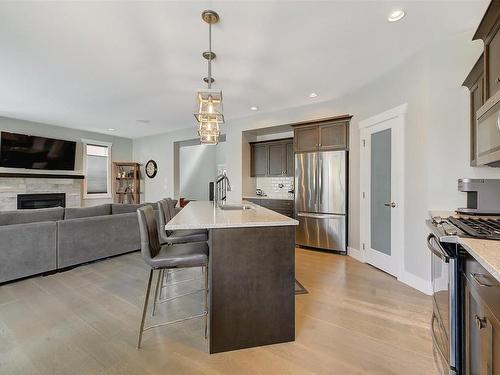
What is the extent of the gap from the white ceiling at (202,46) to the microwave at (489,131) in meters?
1.13

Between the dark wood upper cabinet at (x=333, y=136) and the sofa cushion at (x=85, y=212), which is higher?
the dark wood upper cabinet at (x=333, y=136)

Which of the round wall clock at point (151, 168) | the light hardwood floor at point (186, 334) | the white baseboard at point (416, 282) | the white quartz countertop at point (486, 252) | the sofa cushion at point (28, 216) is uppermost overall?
the round wall clock at point (151, 168)

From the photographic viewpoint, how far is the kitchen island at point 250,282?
5.52 ft

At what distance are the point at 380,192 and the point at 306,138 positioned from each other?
1.62m

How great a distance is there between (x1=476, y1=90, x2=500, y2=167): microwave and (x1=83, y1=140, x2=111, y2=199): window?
8035mm

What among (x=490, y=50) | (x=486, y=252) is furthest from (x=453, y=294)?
(x=490, y=50)

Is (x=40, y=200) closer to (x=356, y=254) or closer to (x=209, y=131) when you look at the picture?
(x=209, y=131)

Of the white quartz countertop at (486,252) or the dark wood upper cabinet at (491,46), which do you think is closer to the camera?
the white quartz countertop at (486,252)

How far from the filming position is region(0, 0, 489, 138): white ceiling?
210 centimetres

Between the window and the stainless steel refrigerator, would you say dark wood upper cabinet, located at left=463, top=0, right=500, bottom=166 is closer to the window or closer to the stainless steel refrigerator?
the stainless steel refrigerator

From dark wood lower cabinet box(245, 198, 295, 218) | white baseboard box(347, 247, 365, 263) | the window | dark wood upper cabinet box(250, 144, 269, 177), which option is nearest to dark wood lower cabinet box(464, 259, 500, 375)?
white baseboard box(347, 247, 365, 263)

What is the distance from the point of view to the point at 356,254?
12.8 feet

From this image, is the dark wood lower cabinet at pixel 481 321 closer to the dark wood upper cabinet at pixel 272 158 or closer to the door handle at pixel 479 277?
the door handle at pixel 479 277

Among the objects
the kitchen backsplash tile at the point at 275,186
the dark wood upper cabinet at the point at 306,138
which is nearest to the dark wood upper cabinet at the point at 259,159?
the kitchen backsplash tile at the point at 275,186
